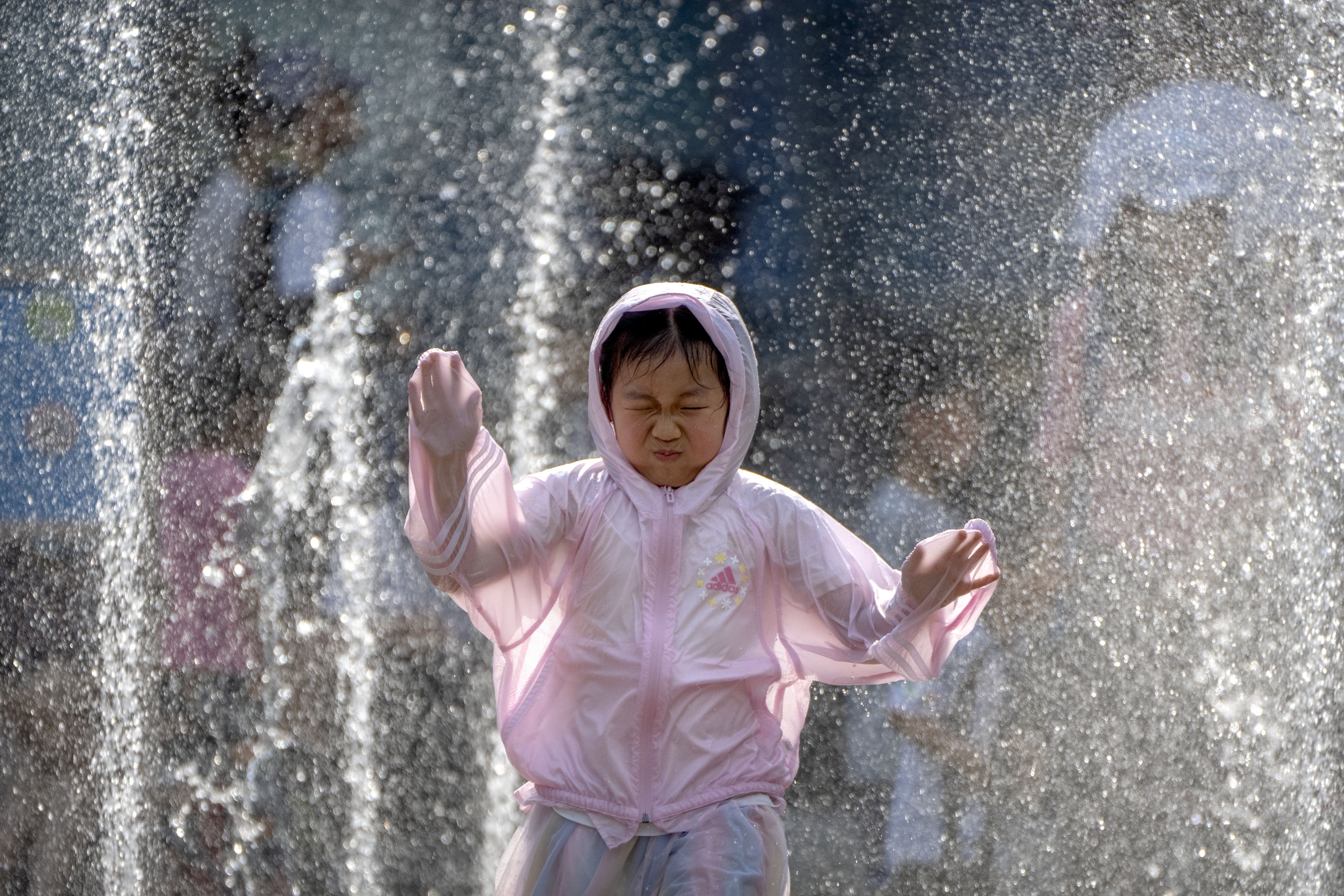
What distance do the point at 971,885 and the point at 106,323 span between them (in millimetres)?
3548

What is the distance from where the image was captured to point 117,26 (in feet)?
16.3

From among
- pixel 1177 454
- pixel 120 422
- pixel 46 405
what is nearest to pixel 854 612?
pixel 1177 454

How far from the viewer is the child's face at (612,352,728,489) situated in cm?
203

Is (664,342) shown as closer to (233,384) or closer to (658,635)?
(658,635)

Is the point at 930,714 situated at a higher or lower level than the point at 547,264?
lower

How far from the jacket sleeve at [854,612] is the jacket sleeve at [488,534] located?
395 mm

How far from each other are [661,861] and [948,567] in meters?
0.62

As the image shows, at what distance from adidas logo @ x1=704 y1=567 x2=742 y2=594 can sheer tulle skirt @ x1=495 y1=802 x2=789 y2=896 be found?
0.33 metres

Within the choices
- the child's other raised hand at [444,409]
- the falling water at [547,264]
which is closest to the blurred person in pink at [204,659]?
the falling water at [547,264]

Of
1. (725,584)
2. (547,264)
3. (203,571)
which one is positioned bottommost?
(203,571)

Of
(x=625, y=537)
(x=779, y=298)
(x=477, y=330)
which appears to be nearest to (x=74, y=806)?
(x=477, y=330)

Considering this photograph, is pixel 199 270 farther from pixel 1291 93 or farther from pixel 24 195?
pixel 1291 93

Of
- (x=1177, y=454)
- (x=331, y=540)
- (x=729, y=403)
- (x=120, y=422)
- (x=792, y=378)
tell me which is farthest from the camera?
(x=792, y=378)

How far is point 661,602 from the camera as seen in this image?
1993mm
